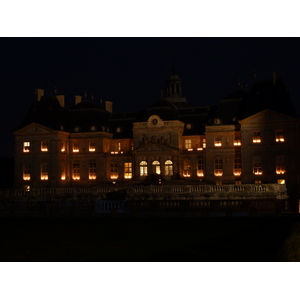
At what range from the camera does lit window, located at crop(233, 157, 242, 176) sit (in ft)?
200

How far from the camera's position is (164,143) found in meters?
62.9

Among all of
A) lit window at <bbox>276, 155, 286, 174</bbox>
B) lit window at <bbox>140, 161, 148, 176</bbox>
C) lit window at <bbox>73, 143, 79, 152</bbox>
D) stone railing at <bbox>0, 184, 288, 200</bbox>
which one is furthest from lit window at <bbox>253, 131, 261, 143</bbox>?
lit window at <bbox>73, 143, 79, 152</bbox>

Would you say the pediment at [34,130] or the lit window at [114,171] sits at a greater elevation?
the pediment at [34,130]

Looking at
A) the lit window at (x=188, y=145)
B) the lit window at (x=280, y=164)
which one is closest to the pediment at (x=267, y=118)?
the lit window at (x=280, y=164)

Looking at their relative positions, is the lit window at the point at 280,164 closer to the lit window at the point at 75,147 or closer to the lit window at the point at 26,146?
the lit window at the point at 75,147

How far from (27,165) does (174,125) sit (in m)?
18.2

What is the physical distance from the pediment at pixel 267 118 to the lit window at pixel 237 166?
459 cm

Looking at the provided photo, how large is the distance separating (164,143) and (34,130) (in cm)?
1581

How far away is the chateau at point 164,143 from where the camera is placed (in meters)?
58.2

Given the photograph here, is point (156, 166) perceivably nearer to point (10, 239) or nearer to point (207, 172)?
point (207, 172)

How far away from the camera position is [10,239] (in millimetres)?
22031

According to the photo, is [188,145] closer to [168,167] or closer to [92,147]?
[168,167]

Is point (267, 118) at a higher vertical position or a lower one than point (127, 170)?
higher

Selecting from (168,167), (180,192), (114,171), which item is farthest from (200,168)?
(180,192)
